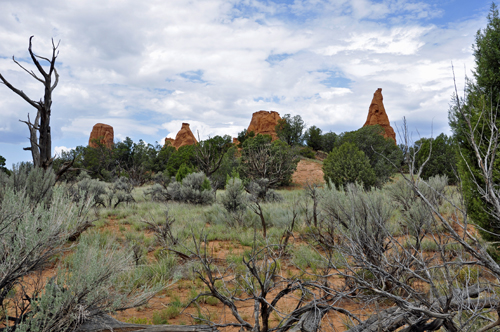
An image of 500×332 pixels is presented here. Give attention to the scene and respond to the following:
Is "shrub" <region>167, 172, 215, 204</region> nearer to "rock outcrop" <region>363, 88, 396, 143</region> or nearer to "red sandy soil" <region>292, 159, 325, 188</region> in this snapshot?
"red sandy soil" <region>292, 159, 325, 188</region>

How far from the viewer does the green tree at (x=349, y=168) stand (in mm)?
13180

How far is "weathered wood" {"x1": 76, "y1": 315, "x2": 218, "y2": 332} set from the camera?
2.32 meters

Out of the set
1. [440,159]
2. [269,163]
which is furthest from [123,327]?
[440,159]

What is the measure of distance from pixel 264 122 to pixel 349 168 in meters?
70.3

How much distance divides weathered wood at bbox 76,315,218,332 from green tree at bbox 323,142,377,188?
11.5 m

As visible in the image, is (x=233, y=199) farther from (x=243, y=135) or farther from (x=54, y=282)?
(x=243, y=135)

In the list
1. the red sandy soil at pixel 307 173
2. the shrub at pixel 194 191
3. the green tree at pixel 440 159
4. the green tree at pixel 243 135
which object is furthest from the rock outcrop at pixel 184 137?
the shrub at pixel 194 191

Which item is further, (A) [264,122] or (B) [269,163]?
(A) [264,122]

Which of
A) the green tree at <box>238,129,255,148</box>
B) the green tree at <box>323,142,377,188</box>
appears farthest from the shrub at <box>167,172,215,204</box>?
the green tree at <box>238,129,255,148</box>

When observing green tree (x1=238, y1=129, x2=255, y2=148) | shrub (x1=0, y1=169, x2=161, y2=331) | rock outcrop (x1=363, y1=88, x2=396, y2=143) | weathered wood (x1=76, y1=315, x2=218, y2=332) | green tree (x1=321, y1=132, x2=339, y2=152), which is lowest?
weathered wood (x1=76, y1=315, x2=218, y2=332)

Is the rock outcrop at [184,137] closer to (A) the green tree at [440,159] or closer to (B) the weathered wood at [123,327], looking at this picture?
(A) the green tree at [440,159]

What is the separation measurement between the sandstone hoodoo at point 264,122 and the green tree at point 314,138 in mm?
32766

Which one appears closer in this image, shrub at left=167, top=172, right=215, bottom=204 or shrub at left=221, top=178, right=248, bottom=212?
shrub at left=221, top=178, right=248, bottom=212

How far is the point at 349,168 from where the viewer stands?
13875mm
